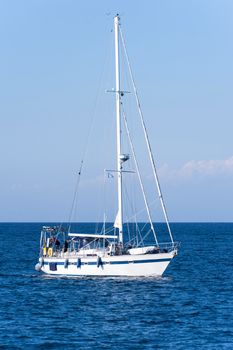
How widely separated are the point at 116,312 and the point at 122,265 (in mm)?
14073

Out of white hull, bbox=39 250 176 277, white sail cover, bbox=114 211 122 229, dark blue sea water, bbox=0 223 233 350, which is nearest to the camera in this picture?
dark blue sea water, bbox=0 223 233 350

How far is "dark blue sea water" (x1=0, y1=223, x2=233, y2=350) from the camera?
39.8 m

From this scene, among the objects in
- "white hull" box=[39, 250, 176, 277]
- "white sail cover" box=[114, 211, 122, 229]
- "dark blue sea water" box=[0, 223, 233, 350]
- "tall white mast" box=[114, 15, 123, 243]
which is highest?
"tall white mast" box=[114, 15, 123, 243]

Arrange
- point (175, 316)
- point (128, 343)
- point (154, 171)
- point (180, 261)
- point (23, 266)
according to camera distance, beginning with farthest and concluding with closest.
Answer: point (180, 261)
point (23, 266)
point (154, 171)
point (175, 316)
point (128, 343)

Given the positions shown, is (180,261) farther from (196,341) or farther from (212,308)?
(196,341)

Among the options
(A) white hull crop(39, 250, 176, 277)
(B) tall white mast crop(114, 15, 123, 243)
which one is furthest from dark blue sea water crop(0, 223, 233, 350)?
(B) tall white mast crop(114, 15, 123, 243)

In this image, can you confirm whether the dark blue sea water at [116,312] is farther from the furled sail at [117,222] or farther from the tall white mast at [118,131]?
the tall white mast at [118,131]

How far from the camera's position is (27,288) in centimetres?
6297

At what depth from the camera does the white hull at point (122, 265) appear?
2464 inches

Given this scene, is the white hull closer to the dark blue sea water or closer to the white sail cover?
the dark blue sea water

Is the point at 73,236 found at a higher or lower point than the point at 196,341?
higher

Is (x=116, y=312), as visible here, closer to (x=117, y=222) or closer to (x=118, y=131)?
(x=117, y=222)

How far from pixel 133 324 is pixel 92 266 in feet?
66.9

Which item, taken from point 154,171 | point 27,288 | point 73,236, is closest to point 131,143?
point 154,171
